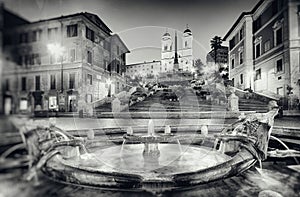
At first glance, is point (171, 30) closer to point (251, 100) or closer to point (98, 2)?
point (98, 2)

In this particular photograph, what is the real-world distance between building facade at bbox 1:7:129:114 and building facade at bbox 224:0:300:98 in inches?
180

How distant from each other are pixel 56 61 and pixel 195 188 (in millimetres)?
4343

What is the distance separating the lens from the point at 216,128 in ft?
25.3

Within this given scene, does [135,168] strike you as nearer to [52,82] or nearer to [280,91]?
[52,82]

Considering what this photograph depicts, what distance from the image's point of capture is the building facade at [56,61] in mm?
2922

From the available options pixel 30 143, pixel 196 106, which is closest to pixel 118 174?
pixel 30 143

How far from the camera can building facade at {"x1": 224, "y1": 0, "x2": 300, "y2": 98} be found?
20.1 ft

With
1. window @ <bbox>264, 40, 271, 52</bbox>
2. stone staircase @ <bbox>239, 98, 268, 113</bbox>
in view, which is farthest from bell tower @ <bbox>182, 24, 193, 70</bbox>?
stone staircase @ <bbox>239, 98, 268, 113</bbox>

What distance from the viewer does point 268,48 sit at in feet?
22.3

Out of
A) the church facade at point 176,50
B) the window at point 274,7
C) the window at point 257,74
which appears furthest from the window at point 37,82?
the window at point 274,7

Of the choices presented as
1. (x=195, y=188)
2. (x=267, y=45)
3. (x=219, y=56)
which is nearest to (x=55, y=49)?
(x=195, y=188)

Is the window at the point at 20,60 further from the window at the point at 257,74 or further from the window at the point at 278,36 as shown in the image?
the window at the point at 278,36

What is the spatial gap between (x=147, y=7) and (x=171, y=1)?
0.62 metres

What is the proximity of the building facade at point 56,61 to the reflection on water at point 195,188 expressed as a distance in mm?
1146
